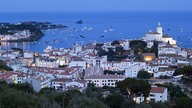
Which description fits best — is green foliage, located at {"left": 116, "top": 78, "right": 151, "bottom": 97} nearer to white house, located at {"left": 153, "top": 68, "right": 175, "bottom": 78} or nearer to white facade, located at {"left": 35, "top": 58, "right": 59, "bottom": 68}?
white house, located at {"left": 153, "top": 68, "right": 175, "bottom": 78}

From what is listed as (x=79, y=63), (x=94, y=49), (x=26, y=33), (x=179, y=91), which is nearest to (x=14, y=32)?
(x=26, y=33)

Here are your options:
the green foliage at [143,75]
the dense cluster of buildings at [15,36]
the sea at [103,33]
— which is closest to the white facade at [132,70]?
the green foliage at [143,75]

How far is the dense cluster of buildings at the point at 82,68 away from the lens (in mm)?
14844

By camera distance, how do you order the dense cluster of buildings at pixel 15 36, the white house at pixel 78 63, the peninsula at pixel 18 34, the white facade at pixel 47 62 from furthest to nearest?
the dense cluster of buildings at pixel 15 36, the peninsula at pixel 18 34, the white facade at pixel 47 62, the white house at pixel 78 63

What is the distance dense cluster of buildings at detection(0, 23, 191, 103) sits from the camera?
14844mm

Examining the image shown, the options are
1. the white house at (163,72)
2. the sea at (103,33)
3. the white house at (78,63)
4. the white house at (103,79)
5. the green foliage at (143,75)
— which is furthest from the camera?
the sea at (103,33)

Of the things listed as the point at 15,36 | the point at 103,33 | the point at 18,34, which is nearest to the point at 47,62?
the point at 15,36

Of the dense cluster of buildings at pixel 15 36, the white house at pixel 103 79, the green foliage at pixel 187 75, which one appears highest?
the dense cluster of buildings at pixel 15 36

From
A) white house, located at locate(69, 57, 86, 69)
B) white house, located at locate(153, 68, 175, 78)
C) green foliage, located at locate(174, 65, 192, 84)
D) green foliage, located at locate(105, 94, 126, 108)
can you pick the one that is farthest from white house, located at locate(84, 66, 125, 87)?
green foliage, located at locate(105, 94, 126, 108)

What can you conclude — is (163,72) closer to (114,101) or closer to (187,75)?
(187,75)

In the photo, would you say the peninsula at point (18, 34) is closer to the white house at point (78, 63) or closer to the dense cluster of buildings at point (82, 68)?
the dense cluster of buildings at point (82, 68)

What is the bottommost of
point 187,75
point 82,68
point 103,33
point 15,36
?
point 82,68

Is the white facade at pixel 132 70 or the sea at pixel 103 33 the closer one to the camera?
the white facade at pixel 132 70

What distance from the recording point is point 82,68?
2073cm
